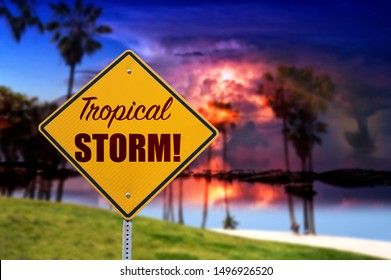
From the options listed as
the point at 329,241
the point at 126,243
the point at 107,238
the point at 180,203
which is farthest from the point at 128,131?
the point at 329,241

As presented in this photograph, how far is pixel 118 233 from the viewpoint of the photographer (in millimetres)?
13414

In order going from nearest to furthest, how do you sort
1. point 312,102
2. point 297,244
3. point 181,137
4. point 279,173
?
point 181,137, point 279,173, point 312,102, point 297,244

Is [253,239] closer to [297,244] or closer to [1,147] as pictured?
[297,244]

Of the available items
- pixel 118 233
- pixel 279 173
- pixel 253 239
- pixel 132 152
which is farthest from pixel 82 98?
pixel 253 239

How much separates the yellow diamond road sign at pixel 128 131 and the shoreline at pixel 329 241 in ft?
24.7

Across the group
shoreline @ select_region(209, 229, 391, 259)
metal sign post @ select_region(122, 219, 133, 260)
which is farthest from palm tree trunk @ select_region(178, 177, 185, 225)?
metal sign post @ select_region(122, 219, 133, 260)

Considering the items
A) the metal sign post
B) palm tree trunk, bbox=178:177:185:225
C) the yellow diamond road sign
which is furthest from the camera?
palm tree trunk, bbox=178:177:185:225

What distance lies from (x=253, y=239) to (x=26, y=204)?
542 cm

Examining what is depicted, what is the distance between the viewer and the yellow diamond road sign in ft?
17.3

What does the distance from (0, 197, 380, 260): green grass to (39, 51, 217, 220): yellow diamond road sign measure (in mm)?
7067

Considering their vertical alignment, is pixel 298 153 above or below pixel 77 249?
above

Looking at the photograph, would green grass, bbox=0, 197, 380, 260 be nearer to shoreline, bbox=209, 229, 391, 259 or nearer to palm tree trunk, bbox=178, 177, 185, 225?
shoreline, bbox=209, 229, 391, 259

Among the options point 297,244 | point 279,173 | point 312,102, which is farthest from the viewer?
point 297,244

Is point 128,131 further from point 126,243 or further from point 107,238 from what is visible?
point 107,238
